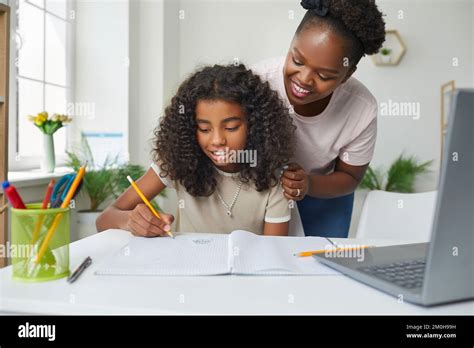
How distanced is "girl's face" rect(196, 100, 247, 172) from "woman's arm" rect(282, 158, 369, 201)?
0.15 metres

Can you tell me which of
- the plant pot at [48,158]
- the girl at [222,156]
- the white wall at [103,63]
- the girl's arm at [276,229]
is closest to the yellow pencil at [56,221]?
the girl at [222,156]

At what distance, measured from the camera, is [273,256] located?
0.82 metres

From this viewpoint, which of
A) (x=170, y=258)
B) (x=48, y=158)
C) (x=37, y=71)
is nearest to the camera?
(x=170, y=258)

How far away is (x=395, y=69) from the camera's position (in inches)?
141

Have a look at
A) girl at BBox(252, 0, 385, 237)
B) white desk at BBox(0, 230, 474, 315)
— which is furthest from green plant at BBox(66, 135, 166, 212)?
A: white desk at BBox(0, 230, 474, 315)

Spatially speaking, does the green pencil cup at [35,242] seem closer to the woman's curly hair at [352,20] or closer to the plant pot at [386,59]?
the woman's curly hair at [352,20]

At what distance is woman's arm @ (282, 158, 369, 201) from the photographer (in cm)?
118

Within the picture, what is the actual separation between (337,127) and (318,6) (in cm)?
42

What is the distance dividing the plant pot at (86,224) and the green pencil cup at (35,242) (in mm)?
1892

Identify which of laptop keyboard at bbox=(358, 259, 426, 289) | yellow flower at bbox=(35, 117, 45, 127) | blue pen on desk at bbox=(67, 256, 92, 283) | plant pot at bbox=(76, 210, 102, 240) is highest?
yellow flower at bbox=(35, 117, 45, 127)

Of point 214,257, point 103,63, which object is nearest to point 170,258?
point 214,257

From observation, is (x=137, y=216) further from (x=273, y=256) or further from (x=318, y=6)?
(x=318, y=6)

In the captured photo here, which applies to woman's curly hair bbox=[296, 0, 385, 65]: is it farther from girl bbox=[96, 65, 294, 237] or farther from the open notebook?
the open notebook

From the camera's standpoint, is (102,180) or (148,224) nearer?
(148,224)
